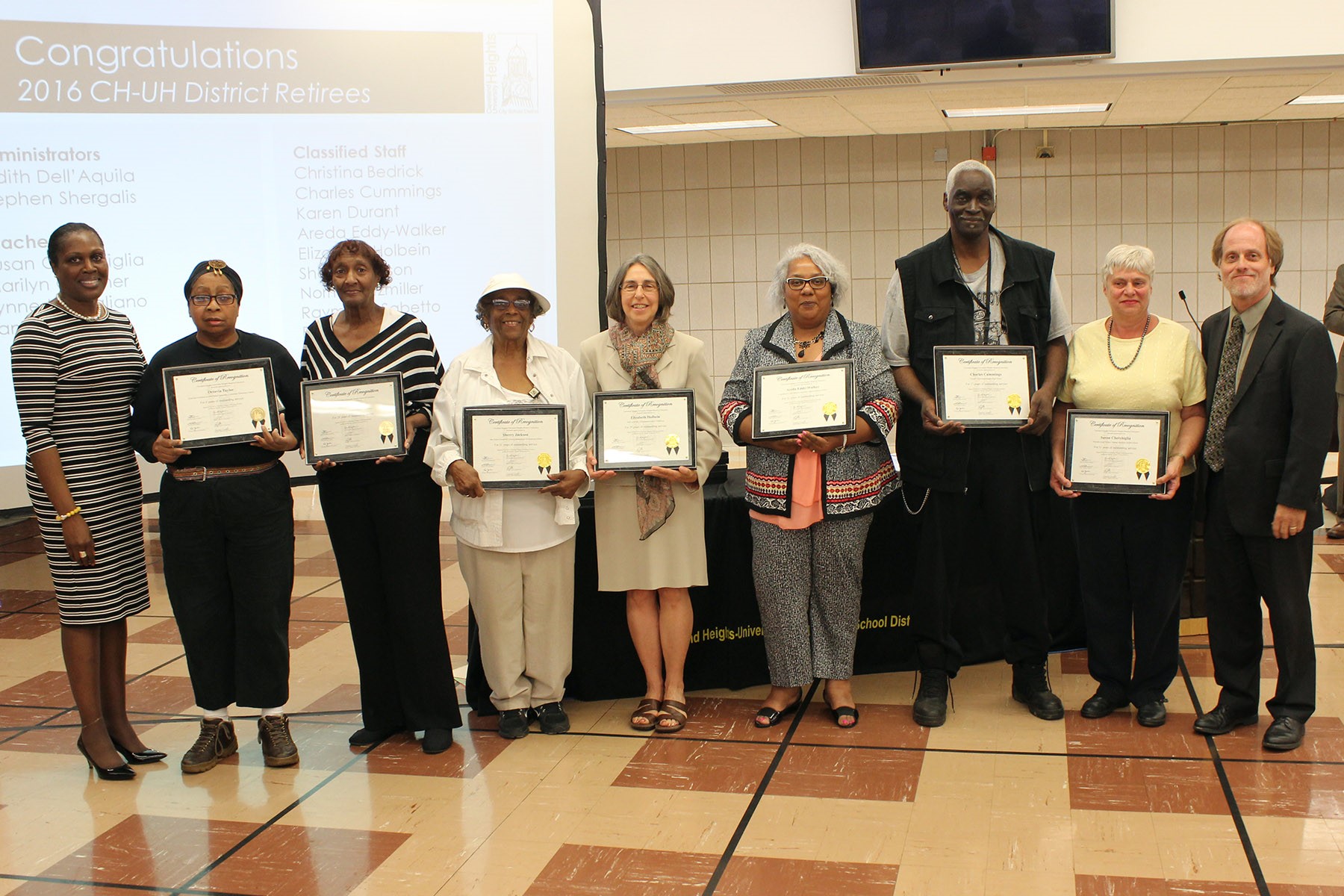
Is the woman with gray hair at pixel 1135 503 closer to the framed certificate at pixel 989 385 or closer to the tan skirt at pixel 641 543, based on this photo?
the framed certificate at pixel 989 385

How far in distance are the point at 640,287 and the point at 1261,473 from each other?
196 cm

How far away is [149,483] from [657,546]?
2113 millimetres

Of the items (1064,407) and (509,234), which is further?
(509,234)

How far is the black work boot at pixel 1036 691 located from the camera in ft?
12.3

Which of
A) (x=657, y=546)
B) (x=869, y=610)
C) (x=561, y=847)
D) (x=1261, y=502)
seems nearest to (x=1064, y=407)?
(x=1261, y=502)

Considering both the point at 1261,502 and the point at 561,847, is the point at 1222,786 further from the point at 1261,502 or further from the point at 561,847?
the point at 561,847

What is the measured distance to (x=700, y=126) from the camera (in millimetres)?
8125

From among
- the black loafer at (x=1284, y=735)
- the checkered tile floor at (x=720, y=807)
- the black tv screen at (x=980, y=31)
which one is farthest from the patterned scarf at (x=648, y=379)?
the black tv screen at (x=980, y=31)

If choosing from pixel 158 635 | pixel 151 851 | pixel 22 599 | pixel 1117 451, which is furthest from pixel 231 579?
pixel 22 599

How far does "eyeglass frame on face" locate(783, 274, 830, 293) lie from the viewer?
11.9 ft

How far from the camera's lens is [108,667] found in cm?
354

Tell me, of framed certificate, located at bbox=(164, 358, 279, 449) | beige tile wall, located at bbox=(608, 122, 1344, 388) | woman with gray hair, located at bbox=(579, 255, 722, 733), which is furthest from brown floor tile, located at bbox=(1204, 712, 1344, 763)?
beige tile wall, located at bbox=(608, 122, 1344, 388)

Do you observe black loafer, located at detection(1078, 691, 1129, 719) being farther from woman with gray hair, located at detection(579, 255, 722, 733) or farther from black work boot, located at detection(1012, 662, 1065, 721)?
woman with gray hair, located at detection(579, 255, 722, 733)

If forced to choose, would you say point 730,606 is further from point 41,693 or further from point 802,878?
point 41,693
